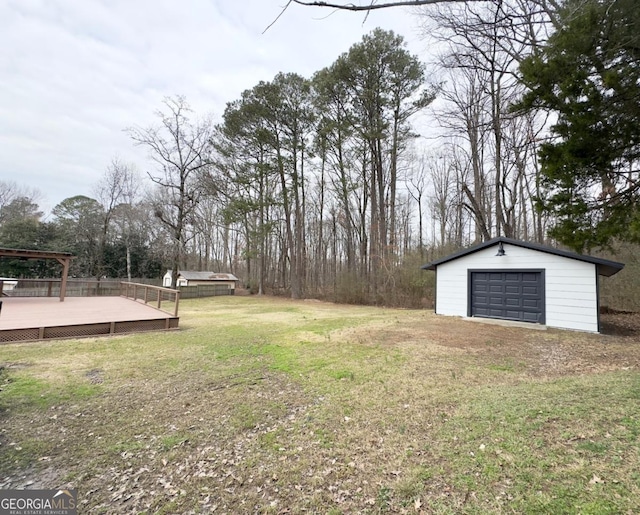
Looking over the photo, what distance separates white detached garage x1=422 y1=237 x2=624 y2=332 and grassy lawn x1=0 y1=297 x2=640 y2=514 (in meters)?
2.99

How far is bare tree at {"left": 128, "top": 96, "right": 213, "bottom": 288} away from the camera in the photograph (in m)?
18.7

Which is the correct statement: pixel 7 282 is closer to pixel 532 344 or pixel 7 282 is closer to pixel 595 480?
pixel 595 480

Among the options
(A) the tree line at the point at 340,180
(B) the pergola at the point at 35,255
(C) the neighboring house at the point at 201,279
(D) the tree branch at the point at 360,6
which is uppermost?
(A) the tree line at the point at 340,180

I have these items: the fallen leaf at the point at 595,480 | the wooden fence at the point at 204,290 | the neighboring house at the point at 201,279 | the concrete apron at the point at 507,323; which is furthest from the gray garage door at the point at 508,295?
the neighboring house at the point at 201,279

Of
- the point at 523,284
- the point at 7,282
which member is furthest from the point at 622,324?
the point at 7,282

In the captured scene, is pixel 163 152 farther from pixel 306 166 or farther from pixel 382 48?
pixel 382 48

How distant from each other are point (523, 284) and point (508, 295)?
55 centimetres

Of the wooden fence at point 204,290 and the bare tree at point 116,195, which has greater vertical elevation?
the bare tree at point 116,195

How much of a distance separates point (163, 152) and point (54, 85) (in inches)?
400

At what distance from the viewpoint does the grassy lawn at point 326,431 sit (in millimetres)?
1936

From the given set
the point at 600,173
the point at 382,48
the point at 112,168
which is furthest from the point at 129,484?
the point at 112,168

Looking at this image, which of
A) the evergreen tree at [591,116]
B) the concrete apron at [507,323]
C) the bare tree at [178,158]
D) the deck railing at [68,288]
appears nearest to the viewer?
the evergreen tree at [591,116]

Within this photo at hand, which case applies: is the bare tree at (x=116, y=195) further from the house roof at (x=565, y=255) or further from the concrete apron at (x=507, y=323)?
the house roof at (x=565, y=255)

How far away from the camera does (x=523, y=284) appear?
8930mm
